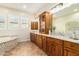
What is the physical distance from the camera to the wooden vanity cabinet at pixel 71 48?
6.24ft

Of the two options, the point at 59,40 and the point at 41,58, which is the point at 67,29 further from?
the point at 41,58

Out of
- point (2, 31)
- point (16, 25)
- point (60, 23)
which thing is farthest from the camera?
point (60, 23)

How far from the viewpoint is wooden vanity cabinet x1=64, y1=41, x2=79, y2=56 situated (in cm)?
190

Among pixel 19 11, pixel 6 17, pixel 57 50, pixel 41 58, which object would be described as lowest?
pixel 57 50

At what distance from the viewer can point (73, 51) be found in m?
1.97

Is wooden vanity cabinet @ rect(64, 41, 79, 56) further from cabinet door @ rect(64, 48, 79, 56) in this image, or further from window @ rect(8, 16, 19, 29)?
window @ rect(8, 16, 19, 29)

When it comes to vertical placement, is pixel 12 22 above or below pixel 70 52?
above

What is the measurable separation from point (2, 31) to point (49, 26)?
2253mm

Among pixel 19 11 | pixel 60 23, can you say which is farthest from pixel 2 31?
pixel 60 23

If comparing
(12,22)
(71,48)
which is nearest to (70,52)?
(71,48)

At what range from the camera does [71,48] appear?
6.69 feet

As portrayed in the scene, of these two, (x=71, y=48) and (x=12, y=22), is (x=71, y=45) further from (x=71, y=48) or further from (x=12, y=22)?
(x=12, y=22)

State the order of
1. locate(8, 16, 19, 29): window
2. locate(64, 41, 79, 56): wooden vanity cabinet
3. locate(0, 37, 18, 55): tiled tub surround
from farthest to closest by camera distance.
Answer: locate(0, 37, 18, 55): tiled tub surround < locate(8, 16, 19, 29): window < locate(64, 41, 79, 56): wooden vanity cabinet

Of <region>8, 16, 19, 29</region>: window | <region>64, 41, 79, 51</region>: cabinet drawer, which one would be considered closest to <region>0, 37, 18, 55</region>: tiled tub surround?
<region>8, 16, 19, 29</region>: window
